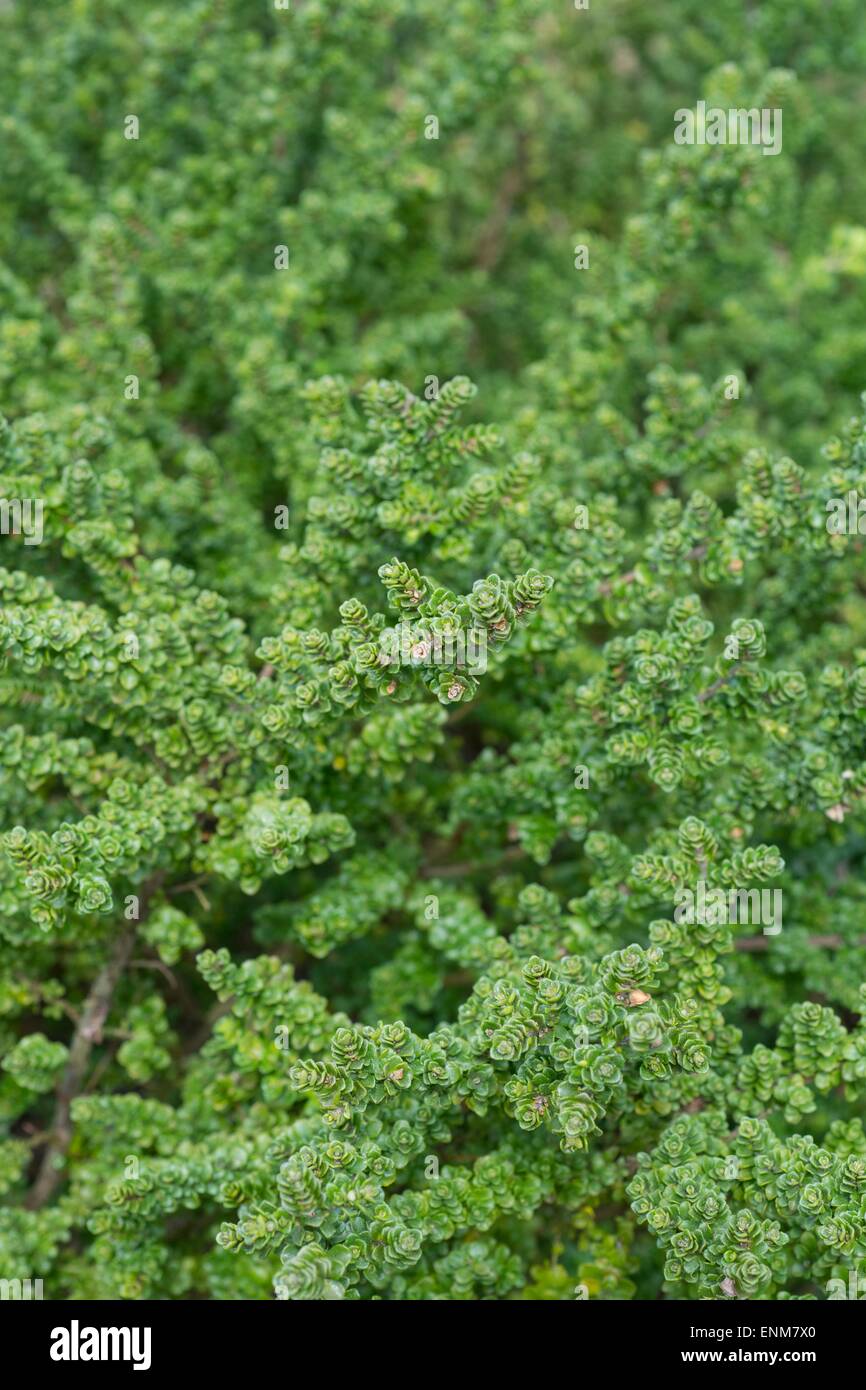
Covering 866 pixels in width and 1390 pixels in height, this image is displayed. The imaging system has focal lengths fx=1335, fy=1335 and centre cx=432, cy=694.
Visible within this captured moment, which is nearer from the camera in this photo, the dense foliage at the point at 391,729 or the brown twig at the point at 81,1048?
the dense foliage at the point at 391,729

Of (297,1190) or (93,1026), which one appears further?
(93,1026)

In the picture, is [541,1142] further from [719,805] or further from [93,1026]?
[93,1026]

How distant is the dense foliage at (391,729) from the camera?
2.46 meters

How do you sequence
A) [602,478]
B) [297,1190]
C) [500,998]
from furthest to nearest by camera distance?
[602,478] < [500,998] < [297,1190]

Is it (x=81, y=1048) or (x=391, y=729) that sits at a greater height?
(x=391, y=729)

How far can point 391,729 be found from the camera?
2734 millimetres

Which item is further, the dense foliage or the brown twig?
the brown twig

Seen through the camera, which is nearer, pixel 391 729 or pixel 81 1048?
pixel 391 729

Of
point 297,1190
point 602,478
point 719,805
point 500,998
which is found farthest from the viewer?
point 602,478

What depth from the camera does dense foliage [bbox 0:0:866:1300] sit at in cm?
246
